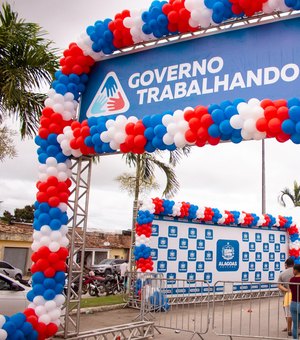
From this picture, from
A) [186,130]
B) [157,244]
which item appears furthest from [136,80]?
[157,244]

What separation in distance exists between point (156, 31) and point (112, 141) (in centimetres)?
196

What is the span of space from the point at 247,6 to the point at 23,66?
205 inches

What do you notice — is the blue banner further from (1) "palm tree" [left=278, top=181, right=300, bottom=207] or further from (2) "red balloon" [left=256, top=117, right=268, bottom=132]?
(1) "palm tree" [left=278, top=181, right=300, bottom=207]

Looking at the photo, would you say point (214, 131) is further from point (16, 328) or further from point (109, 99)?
point (16, 328)

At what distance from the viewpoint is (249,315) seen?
10.7 m

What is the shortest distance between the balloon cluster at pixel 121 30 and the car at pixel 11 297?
489cm

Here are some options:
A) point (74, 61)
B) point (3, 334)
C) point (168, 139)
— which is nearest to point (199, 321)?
point (3, 334)

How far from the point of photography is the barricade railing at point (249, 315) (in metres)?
7.77

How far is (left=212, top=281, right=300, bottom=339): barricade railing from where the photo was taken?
777cm

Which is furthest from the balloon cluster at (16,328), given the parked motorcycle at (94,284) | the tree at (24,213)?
the tree at (24,213)

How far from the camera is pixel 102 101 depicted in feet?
25.3

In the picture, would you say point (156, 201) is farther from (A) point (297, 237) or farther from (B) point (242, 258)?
(A) point (297, 237)

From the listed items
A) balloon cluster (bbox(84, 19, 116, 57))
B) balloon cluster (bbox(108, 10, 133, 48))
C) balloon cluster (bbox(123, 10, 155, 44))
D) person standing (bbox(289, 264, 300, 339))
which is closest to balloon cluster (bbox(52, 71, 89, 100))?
balloon cluster (bbox(84, 19, 116, 57))

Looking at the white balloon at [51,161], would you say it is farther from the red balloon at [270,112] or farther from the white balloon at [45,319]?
the red balloon at [270,112]
